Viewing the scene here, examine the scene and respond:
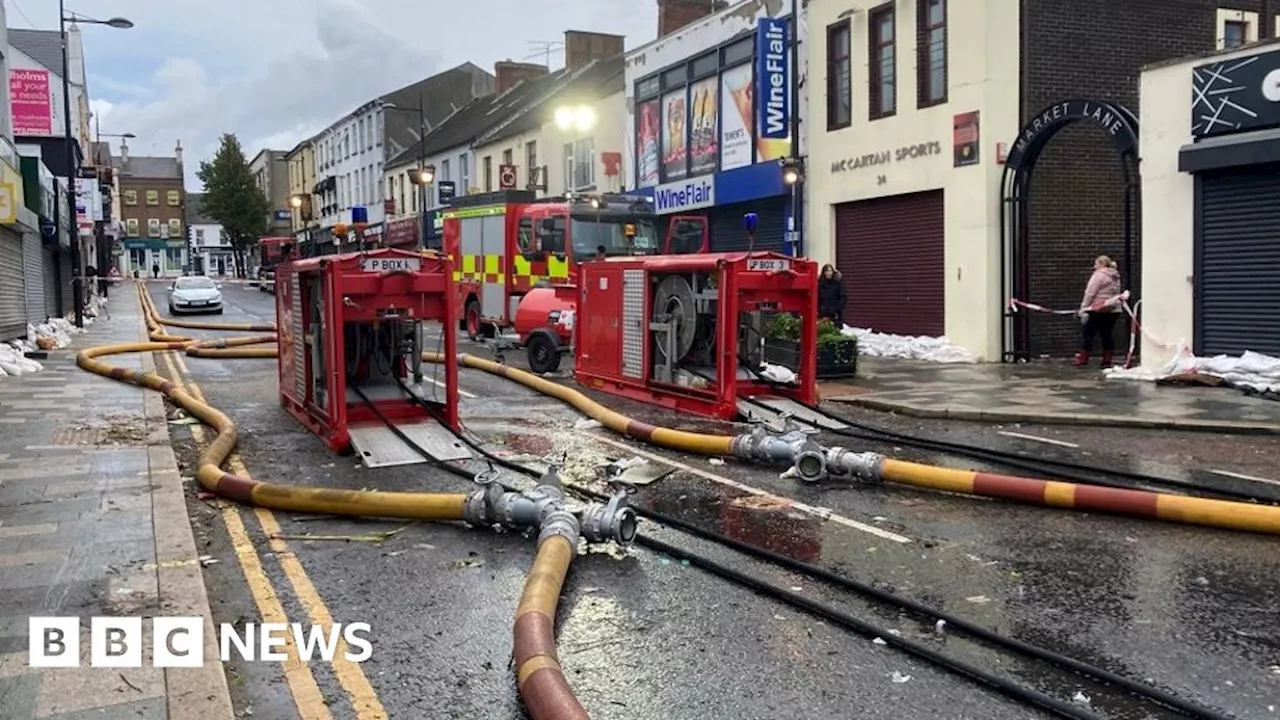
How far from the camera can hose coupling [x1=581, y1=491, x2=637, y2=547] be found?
6301 mm

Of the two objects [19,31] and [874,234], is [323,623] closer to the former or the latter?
[874,234]

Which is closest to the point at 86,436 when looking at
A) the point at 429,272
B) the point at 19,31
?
the point at 429,272

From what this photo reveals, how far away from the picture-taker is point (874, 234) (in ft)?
69.8

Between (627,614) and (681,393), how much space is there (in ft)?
23.9

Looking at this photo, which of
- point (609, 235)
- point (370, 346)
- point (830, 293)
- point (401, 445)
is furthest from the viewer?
point (609, 235)

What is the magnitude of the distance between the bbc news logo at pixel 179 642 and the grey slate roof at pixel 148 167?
119 meters

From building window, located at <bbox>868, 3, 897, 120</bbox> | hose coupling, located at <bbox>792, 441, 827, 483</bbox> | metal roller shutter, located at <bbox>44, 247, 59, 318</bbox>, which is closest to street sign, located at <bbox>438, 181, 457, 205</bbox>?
metal roller shutter, located at <bbox>44, 247, 59, 318</bbox>

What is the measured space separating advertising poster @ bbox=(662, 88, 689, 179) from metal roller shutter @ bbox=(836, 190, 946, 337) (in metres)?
6.06

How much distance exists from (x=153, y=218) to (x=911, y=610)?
120 m

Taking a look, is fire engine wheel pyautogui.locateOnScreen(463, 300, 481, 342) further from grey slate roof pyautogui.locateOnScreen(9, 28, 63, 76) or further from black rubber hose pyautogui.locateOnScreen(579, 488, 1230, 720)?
grey slate roof pyautogui.locateOnScreen(9, 28, 63, 76)

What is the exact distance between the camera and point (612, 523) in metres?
6.30

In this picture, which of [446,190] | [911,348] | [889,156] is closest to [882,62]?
[889,156]

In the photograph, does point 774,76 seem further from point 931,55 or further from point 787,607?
point 787,607

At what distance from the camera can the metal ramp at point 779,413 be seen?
1123 cm
